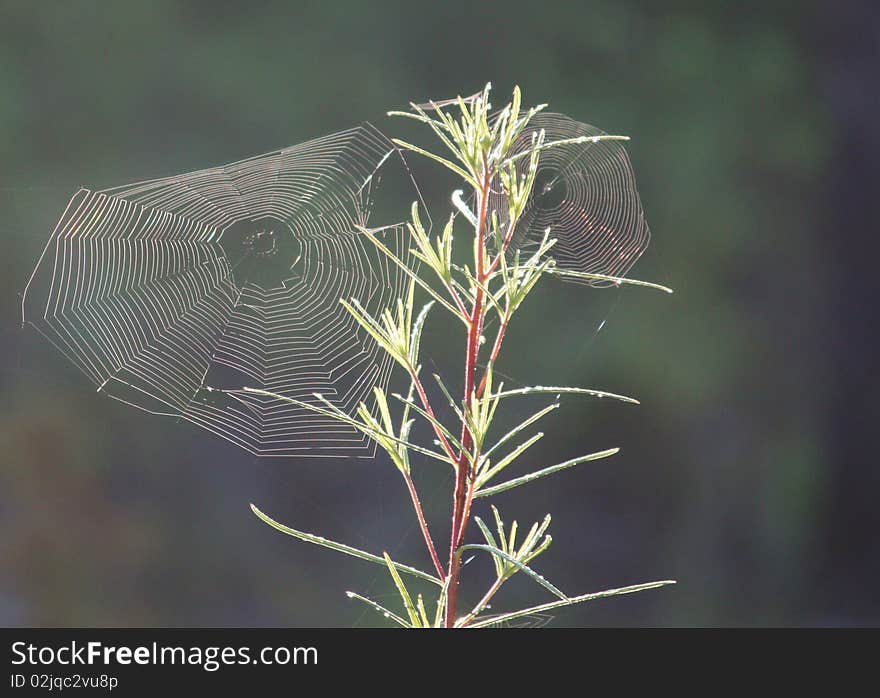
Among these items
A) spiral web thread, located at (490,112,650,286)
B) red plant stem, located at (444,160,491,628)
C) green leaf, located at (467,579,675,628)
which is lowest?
green leaf, located at (467,579,675,628)

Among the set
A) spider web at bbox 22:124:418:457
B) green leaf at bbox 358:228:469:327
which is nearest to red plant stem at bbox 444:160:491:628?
green leaf at bbox 358:228:469:327

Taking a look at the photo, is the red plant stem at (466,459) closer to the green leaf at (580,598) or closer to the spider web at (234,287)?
the green leaf at (580,598)

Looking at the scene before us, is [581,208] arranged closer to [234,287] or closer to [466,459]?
[234,287]

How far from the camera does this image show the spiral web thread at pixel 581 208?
565 mm

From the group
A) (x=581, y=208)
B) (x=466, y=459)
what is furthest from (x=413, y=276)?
(x=581, y=208)

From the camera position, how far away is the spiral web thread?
1.85 feet

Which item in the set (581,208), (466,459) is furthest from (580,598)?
(581,208)

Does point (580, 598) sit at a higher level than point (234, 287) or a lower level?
lower

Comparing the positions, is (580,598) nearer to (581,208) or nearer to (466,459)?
(466,459)

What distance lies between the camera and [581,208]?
2.04 ft

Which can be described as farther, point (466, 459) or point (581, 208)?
point (581, 208)

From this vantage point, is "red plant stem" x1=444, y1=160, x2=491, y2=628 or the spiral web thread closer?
"red plant stem" x1=444, y1=160, x2=491, y2=628

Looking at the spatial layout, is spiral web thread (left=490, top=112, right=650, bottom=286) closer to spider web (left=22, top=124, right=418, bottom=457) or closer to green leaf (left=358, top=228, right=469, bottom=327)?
spider web (left=22, top=124, right=418, bottom=457)

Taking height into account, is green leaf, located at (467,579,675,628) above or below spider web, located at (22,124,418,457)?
below
